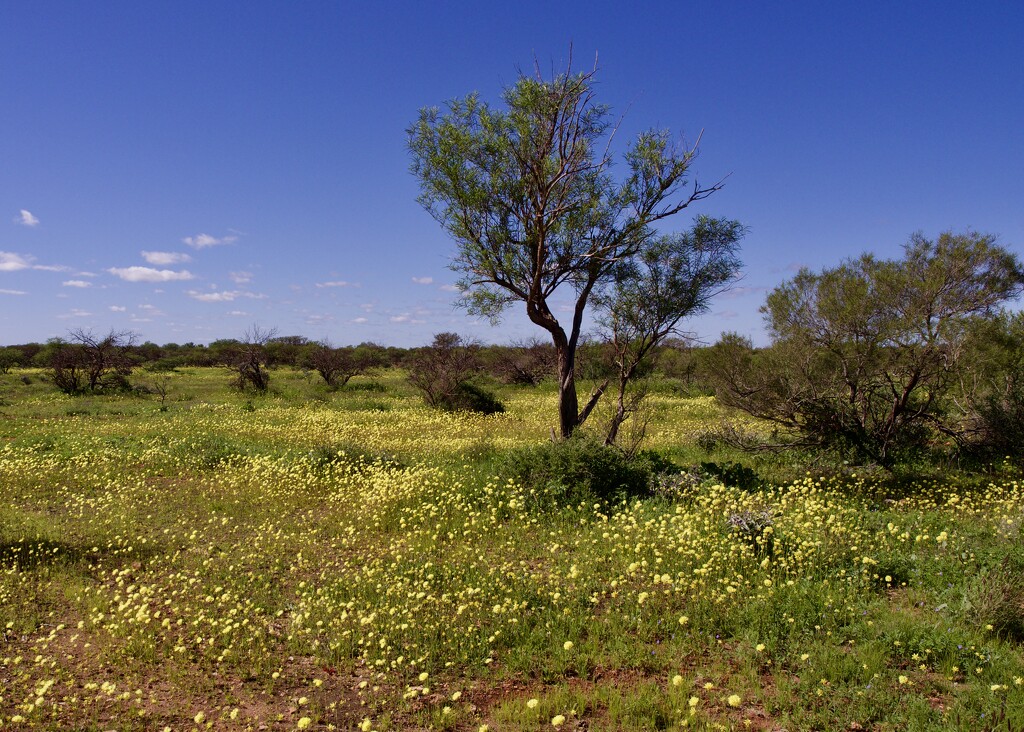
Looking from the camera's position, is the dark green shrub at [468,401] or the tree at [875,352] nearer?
the tree at [875,352]

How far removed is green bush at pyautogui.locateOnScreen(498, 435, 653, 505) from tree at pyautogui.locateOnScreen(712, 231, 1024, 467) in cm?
455

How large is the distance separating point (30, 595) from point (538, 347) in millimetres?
35480

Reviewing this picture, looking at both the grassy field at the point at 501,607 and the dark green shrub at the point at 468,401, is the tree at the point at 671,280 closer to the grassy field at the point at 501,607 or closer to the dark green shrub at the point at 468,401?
the grassy field at the point at 501,607

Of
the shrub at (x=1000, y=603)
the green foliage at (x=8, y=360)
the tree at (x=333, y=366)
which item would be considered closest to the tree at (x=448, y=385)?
the tree at (x=333, y=366)

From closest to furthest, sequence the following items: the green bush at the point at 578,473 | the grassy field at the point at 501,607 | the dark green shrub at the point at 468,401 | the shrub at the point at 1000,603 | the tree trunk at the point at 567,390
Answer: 1. the grassy field at the point at 501,607
2. the shrub at the point at 1000,603
3. the green bush at the point at 578,473
4. the tree trunk at the point at 567,390
5. the dark green shrub at the point at 468,401

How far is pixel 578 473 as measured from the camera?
9445mm

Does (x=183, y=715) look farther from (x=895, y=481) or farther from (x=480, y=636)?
(x=895, y=481)

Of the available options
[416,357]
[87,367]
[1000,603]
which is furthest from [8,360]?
[1000,603]

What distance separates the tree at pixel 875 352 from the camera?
37.0ft

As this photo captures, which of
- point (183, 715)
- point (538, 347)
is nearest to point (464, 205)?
point (183, 715)

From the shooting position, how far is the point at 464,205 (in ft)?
38.9

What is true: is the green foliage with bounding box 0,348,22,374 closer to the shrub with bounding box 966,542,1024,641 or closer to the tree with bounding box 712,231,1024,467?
the tree with bounding box 712,231,1024,467

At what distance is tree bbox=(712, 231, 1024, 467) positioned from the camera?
1129 centimetres

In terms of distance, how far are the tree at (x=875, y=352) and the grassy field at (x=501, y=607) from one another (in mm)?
1893
